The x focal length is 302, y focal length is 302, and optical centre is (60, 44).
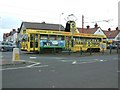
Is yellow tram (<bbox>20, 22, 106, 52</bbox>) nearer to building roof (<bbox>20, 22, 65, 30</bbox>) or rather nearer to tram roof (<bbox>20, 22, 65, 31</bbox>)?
building roof (<bbox>20, 22, 65, 30</bbox>)

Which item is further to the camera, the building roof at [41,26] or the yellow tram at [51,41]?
the building roof at [41,26]

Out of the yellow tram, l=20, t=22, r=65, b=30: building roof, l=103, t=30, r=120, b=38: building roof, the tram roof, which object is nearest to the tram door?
the yellow tram

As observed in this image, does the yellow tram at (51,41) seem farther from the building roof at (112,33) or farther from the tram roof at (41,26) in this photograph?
the building roof at (112,33)

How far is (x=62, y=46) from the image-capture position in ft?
133

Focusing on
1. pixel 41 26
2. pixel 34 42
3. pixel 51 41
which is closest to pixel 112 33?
pixel 41 26

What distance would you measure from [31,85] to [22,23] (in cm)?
8243

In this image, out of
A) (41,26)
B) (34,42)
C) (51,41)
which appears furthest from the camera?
(41,26)

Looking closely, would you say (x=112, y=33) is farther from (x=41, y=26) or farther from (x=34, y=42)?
(x=34, y=42)

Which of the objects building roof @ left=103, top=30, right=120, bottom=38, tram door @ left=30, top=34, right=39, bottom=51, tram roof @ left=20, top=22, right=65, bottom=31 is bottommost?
tram door @ left=30, top=34, right=39, bottom=51

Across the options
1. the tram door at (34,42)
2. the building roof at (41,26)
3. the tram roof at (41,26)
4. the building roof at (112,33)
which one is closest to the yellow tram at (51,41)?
the tram door at (34,42)

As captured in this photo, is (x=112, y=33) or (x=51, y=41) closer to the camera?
(x=51, y=41)

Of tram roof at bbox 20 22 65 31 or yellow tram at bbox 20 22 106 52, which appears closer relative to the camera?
yellow tram at bbox 20 22 106 52

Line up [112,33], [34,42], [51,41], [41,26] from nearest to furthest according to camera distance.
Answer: [34,42]
[51,41]
[41,26]
[112,33]

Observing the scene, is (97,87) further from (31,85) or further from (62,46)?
(62,46)
